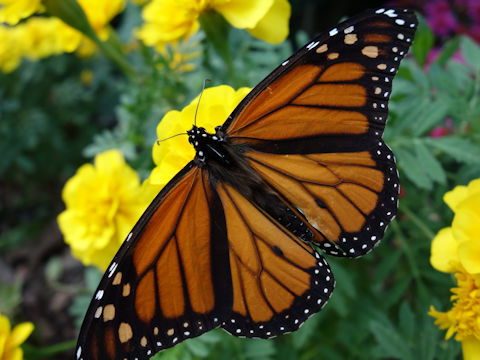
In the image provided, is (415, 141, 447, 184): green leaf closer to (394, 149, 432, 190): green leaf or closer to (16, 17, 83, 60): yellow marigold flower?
(394, 149, 432, 190): green leaf

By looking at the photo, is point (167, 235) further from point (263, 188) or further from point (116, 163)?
point (116, 163)

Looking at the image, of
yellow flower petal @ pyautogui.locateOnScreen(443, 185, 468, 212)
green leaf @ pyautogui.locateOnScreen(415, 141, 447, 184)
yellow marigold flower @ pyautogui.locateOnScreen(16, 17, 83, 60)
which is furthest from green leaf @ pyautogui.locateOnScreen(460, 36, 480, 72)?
yellow marigold flower @ pyautogui.locateOnScreen(16, 17, 83, 60)

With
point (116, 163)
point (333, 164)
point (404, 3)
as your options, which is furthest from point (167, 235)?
point (404, 3)

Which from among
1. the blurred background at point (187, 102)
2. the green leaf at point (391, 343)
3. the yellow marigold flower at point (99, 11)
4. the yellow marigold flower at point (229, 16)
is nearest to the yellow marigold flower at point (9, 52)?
the blurred background at point (187, 102)

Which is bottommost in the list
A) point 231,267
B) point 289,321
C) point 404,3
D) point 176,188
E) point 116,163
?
point 289,321

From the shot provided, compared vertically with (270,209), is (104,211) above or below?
above

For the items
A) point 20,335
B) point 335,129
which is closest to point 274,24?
point 335,129

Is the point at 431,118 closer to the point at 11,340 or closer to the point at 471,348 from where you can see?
the point at 471,348
